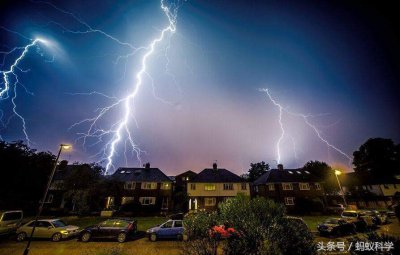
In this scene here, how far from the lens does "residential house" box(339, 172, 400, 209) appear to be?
4181cm

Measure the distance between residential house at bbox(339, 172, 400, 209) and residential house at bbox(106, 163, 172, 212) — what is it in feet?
136

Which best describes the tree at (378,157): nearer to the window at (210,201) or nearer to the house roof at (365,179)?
the house roof at (365,179)

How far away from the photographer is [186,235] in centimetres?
Answer: 695

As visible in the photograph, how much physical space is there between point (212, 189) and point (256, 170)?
1102 inches

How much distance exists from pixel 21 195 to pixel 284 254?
115 ft

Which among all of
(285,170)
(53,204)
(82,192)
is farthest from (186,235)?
(53,204)

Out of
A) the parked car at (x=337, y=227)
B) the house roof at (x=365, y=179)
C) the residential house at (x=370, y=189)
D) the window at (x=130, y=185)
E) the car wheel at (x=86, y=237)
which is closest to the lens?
the car wheel at (x=86, y=237)

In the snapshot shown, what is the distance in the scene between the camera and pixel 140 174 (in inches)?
1563

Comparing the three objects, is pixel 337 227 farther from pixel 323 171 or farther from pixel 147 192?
pixel 323 171

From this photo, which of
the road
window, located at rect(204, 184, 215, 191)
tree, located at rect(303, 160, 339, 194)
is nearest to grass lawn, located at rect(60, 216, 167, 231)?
the road

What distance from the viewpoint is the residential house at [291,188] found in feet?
116

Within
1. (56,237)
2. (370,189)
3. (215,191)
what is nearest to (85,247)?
(56,237)

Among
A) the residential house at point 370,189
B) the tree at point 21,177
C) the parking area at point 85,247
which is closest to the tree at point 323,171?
the residential house at point 370,189

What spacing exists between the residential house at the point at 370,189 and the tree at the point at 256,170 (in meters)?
21.0
